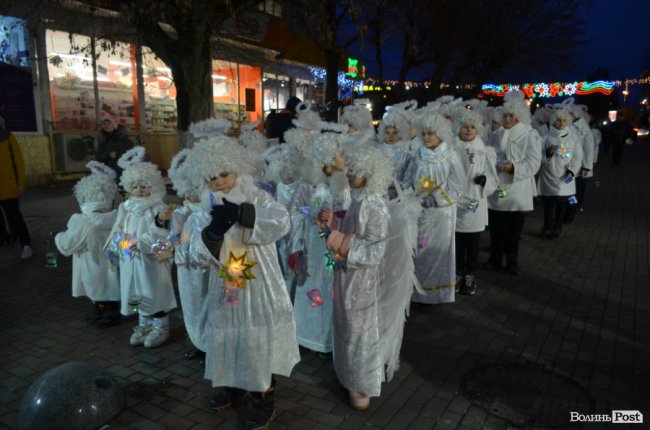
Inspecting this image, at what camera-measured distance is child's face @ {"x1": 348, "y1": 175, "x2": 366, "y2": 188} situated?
3453 mm

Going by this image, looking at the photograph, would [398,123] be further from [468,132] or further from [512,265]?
[512,265]

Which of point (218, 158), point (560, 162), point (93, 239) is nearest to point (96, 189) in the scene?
point (93, 239)

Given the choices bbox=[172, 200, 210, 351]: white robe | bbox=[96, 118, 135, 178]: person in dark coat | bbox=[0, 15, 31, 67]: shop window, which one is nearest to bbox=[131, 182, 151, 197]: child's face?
bbox=[172, 200, 210, 351]: white robe

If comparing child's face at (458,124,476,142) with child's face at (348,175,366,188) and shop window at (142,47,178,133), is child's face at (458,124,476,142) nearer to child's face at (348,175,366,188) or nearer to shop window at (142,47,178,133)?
child's face at (348,175,366,188)

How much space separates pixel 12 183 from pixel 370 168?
245 inches

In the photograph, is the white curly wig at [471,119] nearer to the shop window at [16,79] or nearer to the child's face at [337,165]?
the child's face at [337,165]

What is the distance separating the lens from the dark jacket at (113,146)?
24.0 ft

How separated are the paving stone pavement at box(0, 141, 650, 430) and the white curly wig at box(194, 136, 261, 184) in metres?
1.73

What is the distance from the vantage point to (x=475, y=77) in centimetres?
2670

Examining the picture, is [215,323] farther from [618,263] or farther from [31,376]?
[618,263]

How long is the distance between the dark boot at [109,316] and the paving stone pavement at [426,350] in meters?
0.08

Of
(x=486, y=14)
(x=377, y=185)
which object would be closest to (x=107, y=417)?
(x=377, y=185)

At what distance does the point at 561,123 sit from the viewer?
8234mm

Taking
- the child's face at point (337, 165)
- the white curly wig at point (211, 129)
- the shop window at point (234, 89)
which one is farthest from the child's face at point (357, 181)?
Result: the shop window at point (234, 89)
